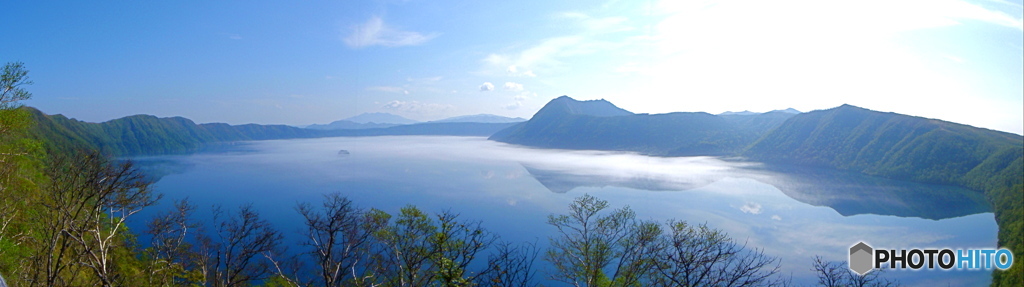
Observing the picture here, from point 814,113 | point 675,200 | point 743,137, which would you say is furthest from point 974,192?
point 743,137

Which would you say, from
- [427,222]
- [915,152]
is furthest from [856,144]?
[427,222]

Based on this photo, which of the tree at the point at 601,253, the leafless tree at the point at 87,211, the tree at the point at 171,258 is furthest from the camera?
the tree at the point at 171,258

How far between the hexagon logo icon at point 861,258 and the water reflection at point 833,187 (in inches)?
1435

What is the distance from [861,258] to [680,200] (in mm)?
33240

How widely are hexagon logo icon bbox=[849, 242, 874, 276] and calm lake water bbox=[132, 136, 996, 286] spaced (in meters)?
9.92

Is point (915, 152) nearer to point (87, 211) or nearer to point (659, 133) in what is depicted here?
point (659, 133)

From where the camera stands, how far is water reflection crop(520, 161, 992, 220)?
45.1 metres

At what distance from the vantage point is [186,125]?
17125 centimetres

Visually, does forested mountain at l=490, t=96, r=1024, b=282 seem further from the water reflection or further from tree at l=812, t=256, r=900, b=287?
tree at l=812, t=256, r=900, b=287

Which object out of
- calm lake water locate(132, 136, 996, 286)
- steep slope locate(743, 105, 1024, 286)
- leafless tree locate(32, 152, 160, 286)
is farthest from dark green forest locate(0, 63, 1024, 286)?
calm lake water locate(132, 136, 996, 286)

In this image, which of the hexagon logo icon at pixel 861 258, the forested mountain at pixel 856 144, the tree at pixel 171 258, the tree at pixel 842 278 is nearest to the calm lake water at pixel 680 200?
the forested mountain at pixel 856 144

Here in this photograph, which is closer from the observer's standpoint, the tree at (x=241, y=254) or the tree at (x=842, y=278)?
the tree at (x=842, y=278)

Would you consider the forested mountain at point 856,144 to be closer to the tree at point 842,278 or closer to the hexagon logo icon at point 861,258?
the tree at point 842,278

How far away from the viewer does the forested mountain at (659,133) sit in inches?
4889
